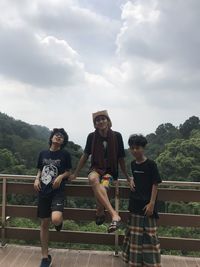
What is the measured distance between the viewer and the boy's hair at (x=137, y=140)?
361cm

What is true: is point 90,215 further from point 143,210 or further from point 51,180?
point 143,210

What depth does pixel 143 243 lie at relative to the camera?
3674 mm

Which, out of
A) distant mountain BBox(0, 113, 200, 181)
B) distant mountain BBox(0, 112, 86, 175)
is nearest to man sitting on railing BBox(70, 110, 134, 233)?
distant mountain BBox(0, 113, 200, 181)

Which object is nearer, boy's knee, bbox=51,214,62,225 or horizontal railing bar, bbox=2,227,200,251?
boy's knee, bbox=51,214,62,225

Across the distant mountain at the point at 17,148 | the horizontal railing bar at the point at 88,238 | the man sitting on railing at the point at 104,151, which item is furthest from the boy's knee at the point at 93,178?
the distant mountain at the point at 17,148

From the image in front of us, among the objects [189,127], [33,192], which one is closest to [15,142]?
[189,127]

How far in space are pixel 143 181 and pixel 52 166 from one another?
947mm

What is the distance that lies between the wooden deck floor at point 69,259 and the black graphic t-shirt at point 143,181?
75cm

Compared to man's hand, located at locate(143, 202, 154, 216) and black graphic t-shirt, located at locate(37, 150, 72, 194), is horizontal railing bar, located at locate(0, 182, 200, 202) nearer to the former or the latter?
black graphic t-shirt, located at locate(37, 150, 72, 194)

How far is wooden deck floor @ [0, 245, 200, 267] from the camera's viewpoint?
156 inches

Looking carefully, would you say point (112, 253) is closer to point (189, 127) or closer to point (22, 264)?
point (22, 264)

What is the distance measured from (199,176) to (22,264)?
56.7 ft

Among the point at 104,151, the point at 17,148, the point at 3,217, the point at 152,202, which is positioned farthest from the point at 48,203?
the point at 17,148

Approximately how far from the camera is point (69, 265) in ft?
12.9
